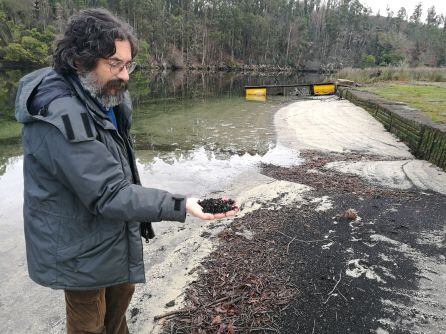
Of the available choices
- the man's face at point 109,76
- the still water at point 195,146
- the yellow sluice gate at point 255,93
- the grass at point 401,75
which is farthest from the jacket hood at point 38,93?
the grass at point 401,75

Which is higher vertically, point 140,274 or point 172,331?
point 140,274

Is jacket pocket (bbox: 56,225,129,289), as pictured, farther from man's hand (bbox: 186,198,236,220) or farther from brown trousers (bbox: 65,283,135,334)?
man's hand (bbox: 186,198,236,220)

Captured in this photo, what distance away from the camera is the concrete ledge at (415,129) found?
6.70 metres

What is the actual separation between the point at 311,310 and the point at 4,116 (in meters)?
14.4

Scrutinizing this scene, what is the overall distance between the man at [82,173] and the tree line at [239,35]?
1637 inches

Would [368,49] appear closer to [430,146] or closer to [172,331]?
[430,146]

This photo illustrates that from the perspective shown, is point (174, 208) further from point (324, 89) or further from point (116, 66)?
point (324, 89)

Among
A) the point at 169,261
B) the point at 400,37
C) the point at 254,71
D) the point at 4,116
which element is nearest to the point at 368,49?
the point at 400,37

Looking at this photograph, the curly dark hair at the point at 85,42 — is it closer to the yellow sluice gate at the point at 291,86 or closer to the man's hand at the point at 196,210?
the man's hand at the point at 196,210

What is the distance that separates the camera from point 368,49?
79.7 meters

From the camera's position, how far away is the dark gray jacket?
161cm

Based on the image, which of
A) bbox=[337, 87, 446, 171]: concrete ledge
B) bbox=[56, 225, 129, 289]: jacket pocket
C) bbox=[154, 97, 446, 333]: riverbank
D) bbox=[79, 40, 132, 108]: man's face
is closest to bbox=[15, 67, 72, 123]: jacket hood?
bbox=[79, 40, 132, 108]: man's face

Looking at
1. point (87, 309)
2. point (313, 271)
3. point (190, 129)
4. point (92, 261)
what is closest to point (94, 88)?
point (92, 261)

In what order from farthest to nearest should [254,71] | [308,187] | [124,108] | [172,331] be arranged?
[254,71]
[308,187]
[172,331]
[124,108]
